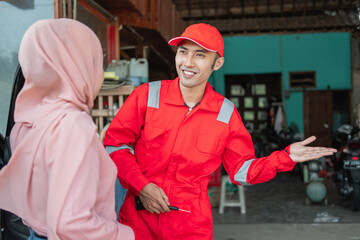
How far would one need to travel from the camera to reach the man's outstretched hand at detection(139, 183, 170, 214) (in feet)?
6.70

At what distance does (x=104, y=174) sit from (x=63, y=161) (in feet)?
0.69

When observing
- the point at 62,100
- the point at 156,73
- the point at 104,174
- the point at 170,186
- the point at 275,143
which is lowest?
the point at 275,143

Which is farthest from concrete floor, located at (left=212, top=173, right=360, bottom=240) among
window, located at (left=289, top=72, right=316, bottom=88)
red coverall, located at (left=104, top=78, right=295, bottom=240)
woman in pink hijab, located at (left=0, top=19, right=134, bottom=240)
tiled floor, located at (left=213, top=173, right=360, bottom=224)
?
window, located at (left=289, top=72, right=316, bottom=88)

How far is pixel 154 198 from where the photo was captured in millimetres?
2043

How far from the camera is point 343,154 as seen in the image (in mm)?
6359

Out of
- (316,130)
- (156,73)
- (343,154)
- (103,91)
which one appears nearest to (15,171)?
(103,91)

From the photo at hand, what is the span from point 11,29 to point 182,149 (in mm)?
2294

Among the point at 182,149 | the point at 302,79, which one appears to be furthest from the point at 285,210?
the point at 302,79

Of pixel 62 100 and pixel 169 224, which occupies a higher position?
pixel 62 100

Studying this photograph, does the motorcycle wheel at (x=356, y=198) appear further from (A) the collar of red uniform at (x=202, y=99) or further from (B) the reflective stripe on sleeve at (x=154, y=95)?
(B) the reflective stripe on sleeve at (x=154, y=95)

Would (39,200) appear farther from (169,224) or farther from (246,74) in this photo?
(246,74)

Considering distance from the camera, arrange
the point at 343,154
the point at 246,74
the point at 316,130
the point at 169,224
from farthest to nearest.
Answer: the point at 246,74, the point at 316,130, the point at 343,154, the point at 169,224

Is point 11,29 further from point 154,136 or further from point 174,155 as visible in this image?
point 174,155

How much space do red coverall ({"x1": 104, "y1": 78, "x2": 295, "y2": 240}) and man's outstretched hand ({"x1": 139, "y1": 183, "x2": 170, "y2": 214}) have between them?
38 millimetres
